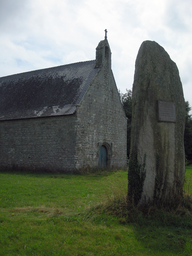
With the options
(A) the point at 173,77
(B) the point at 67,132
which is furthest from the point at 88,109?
(A) the point at 173,77

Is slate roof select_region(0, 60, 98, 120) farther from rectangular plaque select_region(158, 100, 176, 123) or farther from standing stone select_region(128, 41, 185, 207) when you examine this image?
rectangular plaque select_region(158, 100, 176, 123)

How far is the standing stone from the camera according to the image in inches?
240

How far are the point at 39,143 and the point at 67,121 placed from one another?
2997 mm

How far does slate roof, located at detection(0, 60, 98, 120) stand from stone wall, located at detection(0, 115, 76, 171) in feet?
2.18

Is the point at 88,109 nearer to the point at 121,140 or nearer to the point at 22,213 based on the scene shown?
the point at 121,140

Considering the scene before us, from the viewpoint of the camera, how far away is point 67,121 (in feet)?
57.8

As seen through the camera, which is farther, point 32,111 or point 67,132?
point 32,111

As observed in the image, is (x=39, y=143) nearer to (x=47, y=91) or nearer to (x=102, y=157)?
(x=47, y=91)

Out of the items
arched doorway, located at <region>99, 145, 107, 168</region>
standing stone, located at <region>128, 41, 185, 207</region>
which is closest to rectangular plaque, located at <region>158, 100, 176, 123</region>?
standing stone, located at <region>128, 41, 185, 207</region>

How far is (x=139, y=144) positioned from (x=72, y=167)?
37.9 ft

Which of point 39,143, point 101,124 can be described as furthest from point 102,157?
point 39,143

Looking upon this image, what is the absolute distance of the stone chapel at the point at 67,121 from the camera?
17641mm

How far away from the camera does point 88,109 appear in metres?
18.3

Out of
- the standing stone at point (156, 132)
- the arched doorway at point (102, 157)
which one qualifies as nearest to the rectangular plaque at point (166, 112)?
the standing stone at point (156, 132)
